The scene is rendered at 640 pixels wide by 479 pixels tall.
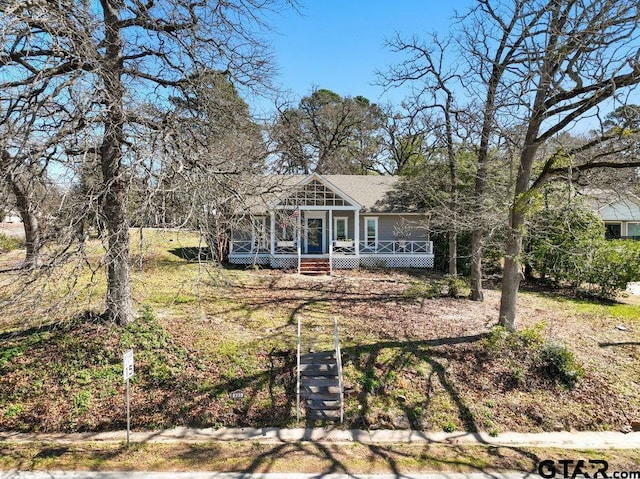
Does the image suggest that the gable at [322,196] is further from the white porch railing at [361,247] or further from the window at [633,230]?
the window at [633,230]

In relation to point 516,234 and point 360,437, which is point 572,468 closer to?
point 360,437

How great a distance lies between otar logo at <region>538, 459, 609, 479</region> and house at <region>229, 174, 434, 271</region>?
43.6ft

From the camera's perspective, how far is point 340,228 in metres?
22.2

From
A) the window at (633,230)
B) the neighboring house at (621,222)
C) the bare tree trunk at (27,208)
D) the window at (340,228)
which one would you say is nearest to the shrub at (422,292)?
the window at (340,228)

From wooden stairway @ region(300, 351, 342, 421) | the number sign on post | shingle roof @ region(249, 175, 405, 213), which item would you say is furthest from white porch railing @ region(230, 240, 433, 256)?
the number sign on post

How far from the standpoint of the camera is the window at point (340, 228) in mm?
22027

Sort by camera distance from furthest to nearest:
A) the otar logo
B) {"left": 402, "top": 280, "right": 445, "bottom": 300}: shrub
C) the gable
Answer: the gable, {"left": 402, "top": 280, "right": 445, "bottom": 300}: shrub, the otar logo

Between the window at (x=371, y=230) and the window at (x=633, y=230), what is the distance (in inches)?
962

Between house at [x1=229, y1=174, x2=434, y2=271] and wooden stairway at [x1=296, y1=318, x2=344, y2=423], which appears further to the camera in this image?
house at [x1=229, y1=174, x2=434, y2=271]

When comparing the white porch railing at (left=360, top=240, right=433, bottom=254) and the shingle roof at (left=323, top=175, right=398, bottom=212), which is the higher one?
the shingle roof at (left=323, top=175, right=398, bottom=212)

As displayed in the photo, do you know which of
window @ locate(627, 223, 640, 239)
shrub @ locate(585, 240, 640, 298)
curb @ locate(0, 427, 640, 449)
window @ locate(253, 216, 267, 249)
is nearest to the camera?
curb @ locate(0, 427, 640, 449)

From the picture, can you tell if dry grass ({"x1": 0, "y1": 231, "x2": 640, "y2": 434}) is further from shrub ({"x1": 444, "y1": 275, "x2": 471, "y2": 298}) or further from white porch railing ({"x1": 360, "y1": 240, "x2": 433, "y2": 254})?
white porch railing ({"x1": 360, "y1": 240, "x2": 433, "y2": 254})

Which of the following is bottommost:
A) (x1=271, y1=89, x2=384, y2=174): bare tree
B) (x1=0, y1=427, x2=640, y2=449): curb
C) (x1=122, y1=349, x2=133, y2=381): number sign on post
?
(x1=0, y1=427, x2=640, y2=449): curb

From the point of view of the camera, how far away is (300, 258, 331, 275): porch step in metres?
18.9
